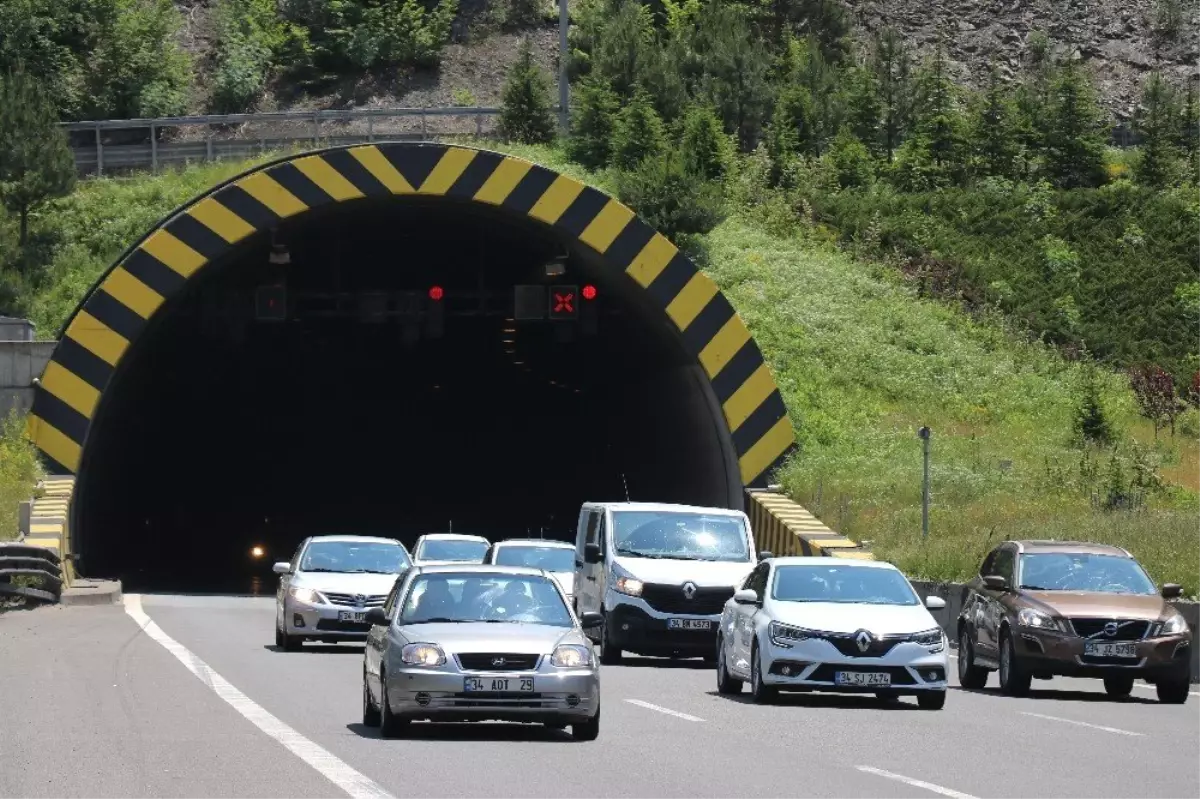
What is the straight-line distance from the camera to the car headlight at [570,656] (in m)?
16.8

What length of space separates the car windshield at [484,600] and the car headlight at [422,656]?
2.55 ft

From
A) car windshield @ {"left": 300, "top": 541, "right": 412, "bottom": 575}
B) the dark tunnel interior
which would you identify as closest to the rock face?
the dark tunnel interior

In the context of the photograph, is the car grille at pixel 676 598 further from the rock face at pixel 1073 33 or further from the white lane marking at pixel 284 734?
the rock face at pixel 1073 33

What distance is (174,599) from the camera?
43406mm

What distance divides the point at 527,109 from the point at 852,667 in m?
45.1

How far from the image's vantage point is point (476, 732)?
17500 mm

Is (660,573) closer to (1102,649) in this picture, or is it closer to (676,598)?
(676,598)

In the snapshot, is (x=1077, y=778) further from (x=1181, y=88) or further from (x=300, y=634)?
(x=1181, y=88)

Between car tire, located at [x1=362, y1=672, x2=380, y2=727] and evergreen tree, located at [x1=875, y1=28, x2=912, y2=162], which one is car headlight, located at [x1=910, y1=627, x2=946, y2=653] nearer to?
car tire, located at [x1=362, y1=672, x2=380, y2=727]

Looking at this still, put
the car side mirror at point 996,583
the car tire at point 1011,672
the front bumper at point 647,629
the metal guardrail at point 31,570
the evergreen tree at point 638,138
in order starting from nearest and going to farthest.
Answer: the car tire at point 1011,672
the car side mirror at point 996,583
the front bumper at point 647,629
the metal guardrail at point 31,570
the evergreen tree at point 638,138

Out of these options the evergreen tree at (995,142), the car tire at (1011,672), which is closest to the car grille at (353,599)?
the car tire at (1011,672)

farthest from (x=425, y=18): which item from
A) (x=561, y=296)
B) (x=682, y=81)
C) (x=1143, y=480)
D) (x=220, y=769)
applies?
(x=220, y=769)

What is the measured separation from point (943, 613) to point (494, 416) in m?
30.6

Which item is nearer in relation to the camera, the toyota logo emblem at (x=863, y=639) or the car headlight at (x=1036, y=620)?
the toyota logo emblem at (x=863, y=639)
